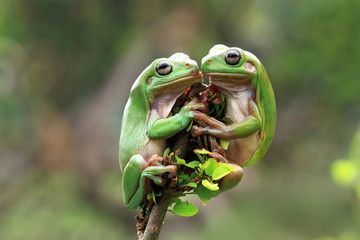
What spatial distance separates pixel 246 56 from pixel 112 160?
6700 mm

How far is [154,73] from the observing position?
1.35 metres

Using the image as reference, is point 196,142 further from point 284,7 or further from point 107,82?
point 284,7

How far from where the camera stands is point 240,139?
52.2 inches

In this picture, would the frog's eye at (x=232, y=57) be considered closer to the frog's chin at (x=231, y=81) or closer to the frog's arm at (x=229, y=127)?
the frog's chin at (x=231, y=81)

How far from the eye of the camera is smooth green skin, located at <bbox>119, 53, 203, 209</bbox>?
1247 millimetres

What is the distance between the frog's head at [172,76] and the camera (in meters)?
1.30

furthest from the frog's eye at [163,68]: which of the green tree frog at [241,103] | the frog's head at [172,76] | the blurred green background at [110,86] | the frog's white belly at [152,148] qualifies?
the blurred green background at [110,86]

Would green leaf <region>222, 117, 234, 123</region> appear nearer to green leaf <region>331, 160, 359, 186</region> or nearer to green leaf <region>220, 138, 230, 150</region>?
green leaf <region>220, 138, 230, 150</region>

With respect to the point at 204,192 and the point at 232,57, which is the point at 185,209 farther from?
the point at 232,57

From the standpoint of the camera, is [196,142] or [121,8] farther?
[121,8]

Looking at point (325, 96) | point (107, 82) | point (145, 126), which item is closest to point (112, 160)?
point (107, 82)

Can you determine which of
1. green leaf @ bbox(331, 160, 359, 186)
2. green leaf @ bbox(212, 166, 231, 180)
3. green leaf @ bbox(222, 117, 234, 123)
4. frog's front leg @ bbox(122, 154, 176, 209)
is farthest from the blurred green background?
green leaf @ bbox(212, 166, 231, 180)

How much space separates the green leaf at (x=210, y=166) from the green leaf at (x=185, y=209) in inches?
4.1

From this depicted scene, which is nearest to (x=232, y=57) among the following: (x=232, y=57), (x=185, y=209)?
(x=232, y=57)
